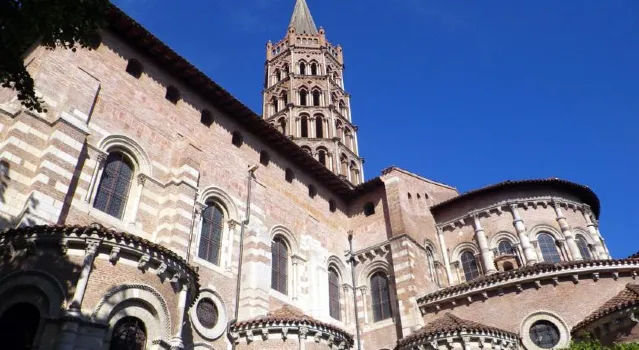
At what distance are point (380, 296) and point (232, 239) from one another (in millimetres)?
8138

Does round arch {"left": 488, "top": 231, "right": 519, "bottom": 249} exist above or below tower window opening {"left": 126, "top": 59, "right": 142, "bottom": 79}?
below

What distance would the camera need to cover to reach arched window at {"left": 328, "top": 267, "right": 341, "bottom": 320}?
22734 mm

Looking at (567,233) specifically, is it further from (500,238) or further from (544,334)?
(544,334)

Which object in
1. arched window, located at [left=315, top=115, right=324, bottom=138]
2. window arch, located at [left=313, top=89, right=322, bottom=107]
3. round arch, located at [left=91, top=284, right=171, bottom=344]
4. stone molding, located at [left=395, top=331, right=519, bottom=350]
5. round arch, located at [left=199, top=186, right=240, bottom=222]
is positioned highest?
window arch, located at [left=313, top=89, right=322, bottom=107]

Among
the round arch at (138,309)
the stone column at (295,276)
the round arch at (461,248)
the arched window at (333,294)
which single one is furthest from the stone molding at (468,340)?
the round arch at (138,309)

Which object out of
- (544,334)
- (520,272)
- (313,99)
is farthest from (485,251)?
(313,99)

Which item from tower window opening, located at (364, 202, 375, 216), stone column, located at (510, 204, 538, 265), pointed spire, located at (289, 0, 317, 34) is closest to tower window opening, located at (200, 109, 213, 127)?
tower window opening, located at (364, 202, 375, 216)

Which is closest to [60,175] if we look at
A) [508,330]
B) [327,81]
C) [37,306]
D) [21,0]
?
[37,306]

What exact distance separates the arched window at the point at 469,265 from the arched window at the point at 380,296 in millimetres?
4782

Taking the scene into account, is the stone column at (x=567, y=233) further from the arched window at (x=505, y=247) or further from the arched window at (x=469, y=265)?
the arched window at (x=469, y=265)

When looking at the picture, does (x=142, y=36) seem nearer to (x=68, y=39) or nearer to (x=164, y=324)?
(x=68, y=39)

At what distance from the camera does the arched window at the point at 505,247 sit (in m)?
24.9

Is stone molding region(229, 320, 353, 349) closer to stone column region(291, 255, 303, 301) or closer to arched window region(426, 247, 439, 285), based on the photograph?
stone column region(291, 255, 303, 301)

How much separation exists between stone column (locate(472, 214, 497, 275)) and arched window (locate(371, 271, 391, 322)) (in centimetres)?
508
